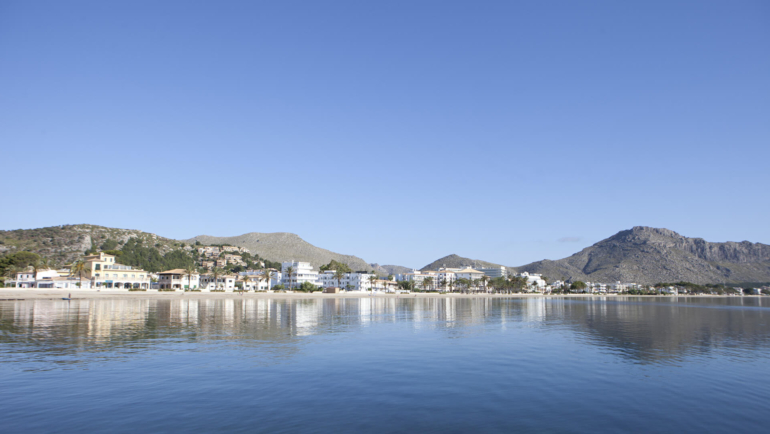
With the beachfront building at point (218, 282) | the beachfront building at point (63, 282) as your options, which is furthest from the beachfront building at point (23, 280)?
the beachfront building at point (218, 282)

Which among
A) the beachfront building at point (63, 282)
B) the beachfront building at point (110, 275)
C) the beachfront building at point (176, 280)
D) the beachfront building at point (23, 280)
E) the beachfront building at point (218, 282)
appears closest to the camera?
the beachfront building at point (63, 282)

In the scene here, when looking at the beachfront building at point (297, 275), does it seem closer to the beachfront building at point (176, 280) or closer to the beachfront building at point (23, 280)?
the beachfront building at point (176, 280)

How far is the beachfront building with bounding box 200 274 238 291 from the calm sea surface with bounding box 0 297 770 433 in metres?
126

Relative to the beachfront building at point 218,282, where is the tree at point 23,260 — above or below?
above

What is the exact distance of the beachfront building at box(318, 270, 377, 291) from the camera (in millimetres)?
188500

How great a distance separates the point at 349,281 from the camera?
631 feet

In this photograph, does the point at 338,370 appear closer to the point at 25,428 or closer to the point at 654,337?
the point at 25,428

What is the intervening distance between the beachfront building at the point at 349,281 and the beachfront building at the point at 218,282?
134ft

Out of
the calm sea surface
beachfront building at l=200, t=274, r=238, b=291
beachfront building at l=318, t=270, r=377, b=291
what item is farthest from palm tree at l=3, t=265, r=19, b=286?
beachfront building at l=318, t=270, r=377, b=291

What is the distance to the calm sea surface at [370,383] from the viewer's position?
1536cm

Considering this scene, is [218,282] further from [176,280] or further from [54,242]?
[54,242]

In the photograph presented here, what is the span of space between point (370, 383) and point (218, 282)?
6200 inches

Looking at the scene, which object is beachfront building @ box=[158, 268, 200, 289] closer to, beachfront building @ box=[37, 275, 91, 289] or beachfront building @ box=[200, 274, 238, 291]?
beachfront building @ box=[200, 274, 238, 291]

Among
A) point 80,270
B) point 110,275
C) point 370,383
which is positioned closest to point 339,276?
point 110,275
